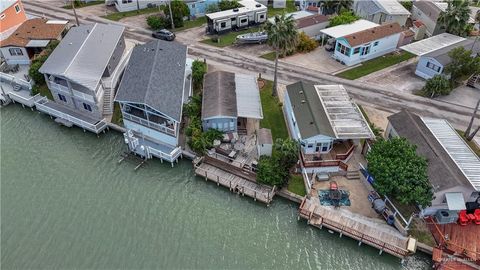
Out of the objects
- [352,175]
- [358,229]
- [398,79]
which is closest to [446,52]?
[398,79]

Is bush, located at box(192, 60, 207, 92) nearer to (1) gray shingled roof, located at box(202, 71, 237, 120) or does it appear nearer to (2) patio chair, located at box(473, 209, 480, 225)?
(1) gray shingled roof, located at box(202, 71, 237, 120)

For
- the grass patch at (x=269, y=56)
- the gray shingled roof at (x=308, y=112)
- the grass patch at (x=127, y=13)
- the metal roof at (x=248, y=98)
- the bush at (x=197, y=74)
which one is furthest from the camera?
the grass patch at (x=127, y=13)

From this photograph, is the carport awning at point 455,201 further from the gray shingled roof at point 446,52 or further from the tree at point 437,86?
the gray shingled roof at point 446,52

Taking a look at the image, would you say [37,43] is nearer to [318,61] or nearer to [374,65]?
Result: [318,61]

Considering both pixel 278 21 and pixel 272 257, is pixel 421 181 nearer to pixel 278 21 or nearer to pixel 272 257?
pixel 272 257

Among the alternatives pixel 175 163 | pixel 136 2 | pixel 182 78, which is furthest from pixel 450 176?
pixel 136 2

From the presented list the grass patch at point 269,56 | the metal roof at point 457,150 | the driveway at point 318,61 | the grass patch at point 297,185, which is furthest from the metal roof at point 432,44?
the grass patch at point 297,185

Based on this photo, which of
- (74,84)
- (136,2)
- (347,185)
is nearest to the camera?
(347,185)
